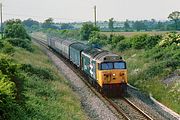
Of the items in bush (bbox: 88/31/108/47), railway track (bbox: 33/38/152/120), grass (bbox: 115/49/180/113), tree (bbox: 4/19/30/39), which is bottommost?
railway track (bbox: 33/38/152/120)

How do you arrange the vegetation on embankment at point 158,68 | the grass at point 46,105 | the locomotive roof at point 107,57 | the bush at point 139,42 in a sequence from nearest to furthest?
the grass at point 46,105, the vegetation on embankment at point 158,68, the locomotive roof at point 107,57, the bush at point 139,42

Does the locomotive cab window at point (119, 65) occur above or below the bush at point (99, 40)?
below

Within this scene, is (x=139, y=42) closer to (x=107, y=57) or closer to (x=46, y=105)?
(x=107, y=57)

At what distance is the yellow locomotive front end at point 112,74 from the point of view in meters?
28.1

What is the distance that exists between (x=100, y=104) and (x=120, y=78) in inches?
119

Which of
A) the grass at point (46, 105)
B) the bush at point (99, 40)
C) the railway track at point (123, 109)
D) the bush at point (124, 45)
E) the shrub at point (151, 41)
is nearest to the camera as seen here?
the grass at point (46, 105)

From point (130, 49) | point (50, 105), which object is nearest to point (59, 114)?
point (50, 105)

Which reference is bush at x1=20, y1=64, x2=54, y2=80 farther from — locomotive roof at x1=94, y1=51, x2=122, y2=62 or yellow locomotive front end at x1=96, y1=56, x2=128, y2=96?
yellow locomotive front end at x1=96, y1=56, x2=128, y2=96

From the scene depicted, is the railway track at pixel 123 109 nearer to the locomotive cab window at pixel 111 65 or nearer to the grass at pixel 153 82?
the locomotive cab window at pixel 111 65

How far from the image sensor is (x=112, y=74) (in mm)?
28125

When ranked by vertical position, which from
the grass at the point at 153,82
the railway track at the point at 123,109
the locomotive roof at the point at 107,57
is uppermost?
the locomotive roof at the point at 107,57

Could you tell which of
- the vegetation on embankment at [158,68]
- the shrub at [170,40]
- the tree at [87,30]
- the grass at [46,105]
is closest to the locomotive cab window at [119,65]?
the vegetation on embankment at [158,68]

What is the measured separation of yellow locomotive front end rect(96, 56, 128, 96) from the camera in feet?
92.1

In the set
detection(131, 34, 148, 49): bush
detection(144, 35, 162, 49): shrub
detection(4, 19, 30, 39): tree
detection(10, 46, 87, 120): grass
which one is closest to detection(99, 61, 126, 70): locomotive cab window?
detection(10, 46, 87, 120): grass
